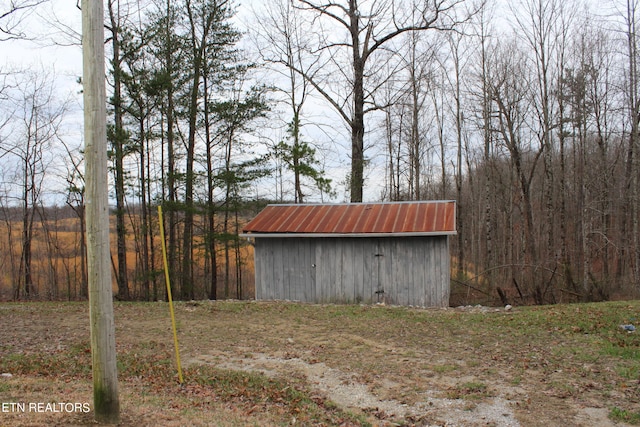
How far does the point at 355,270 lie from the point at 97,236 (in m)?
9.70

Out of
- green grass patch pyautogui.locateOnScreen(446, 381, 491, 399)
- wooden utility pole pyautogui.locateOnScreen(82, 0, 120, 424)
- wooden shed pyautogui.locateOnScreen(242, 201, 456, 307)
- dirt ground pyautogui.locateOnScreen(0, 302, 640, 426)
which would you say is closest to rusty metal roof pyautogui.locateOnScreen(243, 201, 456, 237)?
wooden shed pyautogui.locateOnScreen(242, 201, 456, 307)

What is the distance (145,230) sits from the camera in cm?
1791

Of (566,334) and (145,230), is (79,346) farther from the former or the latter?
(145,230)

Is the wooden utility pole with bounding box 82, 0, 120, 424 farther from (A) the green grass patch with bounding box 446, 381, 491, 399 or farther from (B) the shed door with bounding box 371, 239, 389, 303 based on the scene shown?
(B) the shed door with bounding box 371, 239, 389, 303

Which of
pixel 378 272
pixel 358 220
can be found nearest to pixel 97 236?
pixel 378 272

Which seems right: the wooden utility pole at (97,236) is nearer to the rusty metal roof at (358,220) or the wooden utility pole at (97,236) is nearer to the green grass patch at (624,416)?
the green grass patch at (624,416)

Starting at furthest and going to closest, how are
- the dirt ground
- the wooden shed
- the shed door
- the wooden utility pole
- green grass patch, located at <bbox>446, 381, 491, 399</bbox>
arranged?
the shed door
the wooden shed
green grass patch, located at <bbox>446, 381, 491, 399</bbox>
the dirt ground
the wooden utility pole

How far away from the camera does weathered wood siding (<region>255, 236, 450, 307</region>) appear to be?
12602 millimetres

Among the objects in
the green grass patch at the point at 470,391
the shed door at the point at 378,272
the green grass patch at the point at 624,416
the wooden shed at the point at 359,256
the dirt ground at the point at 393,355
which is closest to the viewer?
the green grass patch at the point at 624,416

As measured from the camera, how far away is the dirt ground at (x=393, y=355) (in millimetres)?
4906

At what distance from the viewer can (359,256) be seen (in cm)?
1302

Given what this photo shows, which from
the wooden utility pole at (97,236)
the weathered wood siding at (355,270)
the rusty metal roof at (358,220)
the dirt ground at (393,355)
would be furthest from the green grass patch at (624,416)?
the weathered wood siding at (355,270)

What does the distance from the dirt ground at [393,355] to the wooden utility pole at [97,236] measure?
0.38 metres

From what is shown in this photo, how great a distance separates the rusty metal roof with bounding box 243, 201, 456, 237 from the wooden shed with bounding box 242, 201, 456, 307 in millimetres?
27
